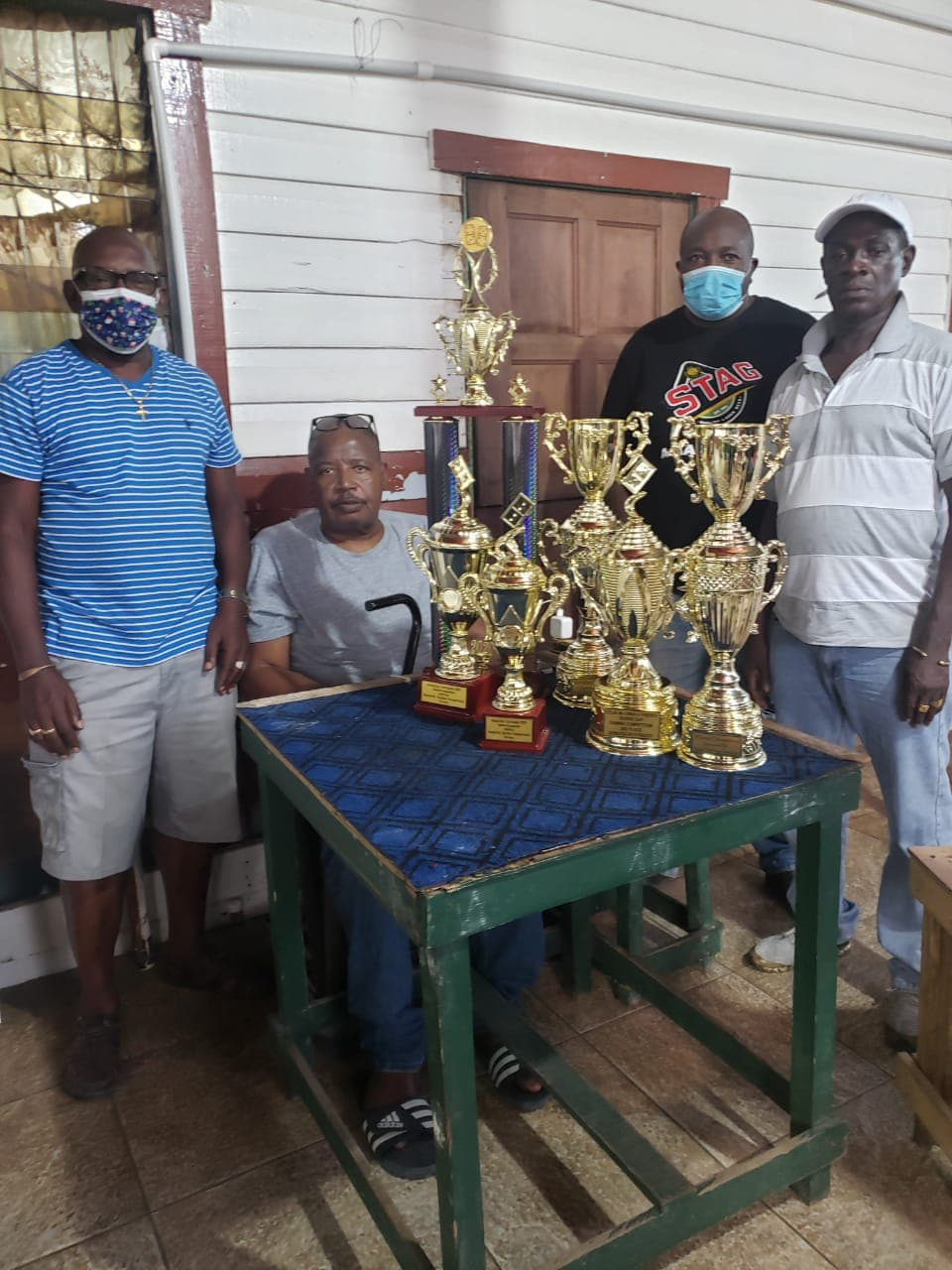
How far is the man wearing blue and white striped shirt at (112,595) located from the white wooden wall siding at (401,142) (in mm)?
535

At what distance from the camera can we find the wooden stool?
1794 millimetres

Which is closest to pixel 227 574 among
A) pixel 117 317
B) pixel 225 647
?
pixel 225 647

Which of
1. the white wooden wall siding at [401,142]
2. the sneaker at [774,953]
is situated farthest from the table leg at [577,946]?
the white wooden wall siding at [401,142]

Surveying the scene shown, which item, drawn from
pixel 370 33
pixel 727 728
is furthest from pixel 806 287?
pixel 727 728

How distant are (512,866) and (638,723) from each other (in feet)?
1.56

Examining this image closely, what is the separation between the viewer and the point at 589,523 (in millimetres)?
1786

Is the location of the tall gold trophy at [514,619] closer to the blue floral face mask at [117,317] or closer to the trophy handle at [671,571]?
the trophy handle at [671,571]

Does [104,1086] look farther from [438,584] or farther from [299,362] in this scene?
[299,362]

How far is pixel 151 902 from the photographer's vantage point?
271 centimetres

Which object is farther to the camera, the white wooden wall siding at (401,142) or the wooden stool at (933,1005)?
the white wooden wall siding at (401,142)

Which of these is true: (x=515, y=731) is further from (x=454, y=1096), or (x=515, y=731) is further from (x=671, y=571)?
(x=454, y=1096)

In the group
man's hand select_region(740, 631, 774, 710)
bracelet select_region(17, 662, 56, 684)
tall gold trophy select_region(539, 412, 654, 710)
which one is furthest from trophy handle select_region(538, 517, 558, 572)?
bracelet select_region(17, 662, 56, 684)

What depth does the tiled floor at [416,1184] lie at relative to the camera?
1688 millimetres

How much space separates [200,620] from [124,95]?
56.9 inches
